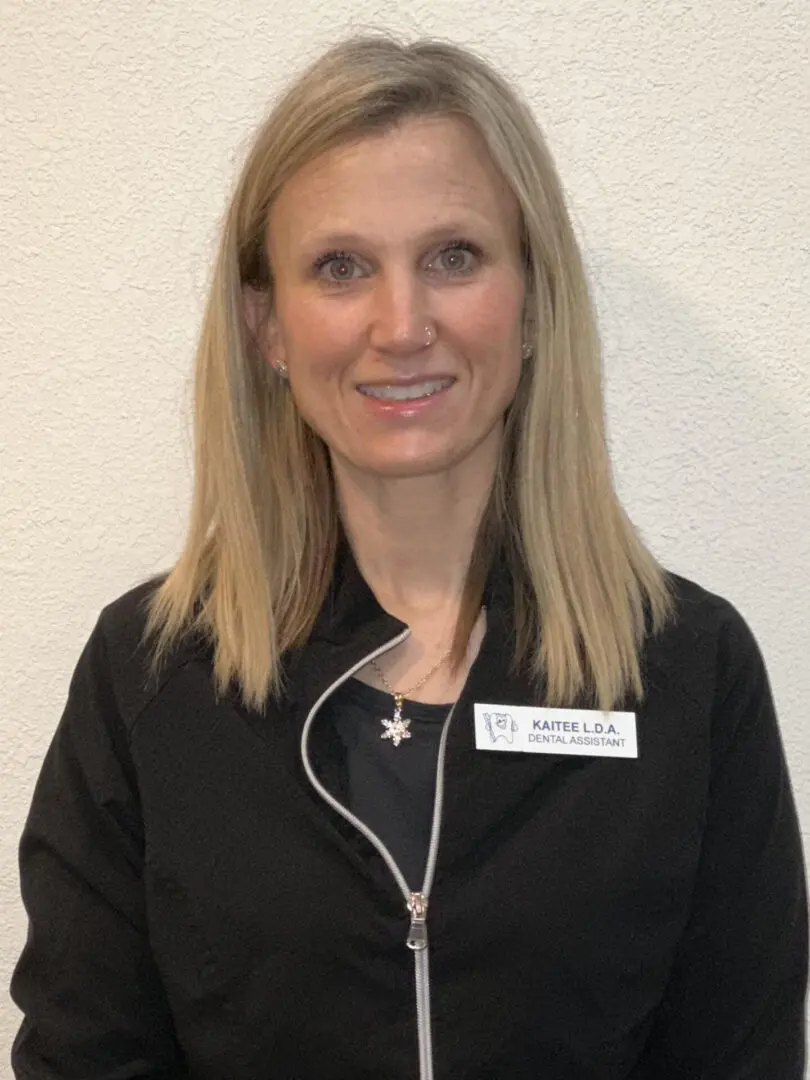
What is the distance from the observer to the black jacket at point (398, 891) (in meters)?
1.00

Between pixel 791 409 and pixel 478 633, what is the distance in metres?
0.54

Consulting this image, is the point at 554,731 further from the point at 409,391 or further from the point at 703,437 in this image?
the point at 703,437

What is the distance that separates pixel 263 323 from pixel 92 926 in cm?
65

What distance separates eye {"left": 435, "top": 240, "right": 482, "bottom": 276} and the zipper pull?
0.58 m

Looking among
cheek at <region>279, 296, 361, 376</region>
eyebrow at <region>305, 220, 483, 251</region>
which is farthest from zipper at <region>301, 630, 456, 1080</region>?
eyebrow at <region>305, 220, 483, 251</region>

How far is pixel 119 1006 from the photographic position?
1.09 metres

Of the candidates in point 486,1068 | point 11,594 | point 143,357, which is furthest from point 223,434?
point 486,1068

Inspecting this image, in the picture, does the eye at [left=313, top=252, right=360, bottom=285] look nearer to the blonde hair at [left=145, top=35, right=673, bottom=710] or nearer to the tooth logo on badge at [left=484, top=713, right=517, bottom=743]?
the blonde hair at [left=145, top=35, right=673, bottom=710]

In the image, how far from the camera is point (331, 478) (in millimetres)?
1230

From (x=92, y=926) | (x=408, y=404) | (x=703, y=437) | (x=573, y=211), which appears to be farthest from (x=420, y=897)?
(x=573, y=211)

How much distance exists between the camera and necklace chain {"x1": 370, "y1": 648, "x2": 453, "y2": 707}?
3.62 ft

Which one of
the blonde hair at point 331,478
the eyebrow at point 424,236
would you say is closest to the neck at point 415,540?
the blonde hair at point 331,478

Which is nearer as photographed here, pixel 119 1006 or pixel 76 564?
pixel 119 1006

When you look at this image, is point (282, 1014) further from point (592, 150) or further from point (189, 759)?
point (592, 150)
